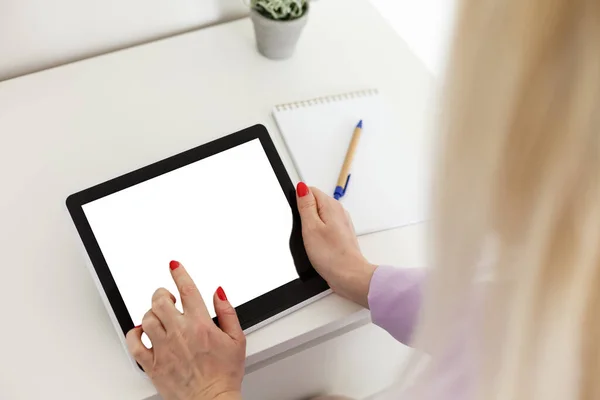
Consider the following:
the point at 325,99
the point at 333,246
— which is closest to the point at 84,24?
the point at 325,99

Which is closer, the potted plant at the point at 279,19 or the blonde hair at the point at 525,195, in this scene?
the blonde hair at the point at 525,195

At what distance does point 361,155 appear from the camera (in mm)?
712

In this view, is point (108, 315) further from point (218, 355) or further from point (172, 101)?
point (172, 101)

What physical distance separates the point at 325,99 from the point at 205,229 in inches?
9.3

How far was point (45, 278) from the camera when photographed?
1.98ft

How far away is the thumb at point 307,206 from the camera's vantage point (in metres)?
0.62

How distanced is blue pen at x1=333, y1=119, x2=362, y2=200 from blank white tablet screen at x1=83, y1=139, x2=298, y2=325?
0.23 ft

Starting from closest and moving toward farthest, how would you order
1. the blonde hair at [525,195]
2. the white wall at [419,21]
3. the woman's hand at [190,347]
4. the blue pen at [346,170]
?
the blonde hair at [525,195], the woman's hand at [190,347], the blue pen at [346,170], the white wall at [419,21]

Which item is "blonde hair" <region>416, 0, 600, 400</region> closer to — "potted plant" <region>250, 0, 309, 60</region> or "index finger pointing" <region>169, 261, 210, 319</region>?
"index finger pointing" <region>169, 261, 210, 319</region>

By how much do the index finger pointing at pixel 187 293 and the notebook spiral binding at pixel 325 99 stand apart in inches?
9.7

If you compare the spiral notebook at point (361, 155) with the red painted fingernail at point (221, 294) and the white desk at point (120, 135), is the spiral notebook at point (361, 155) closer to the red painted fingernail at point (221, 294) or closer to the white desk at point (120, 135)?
the white desk at point (120, 135)

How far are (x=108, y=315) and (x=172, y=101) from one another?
27 cm

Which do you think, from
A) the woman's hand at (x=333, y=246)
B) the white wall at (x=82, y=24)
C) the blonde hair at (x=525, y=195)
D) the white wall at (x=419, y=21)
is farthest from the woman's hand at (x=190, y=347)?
the white wall at (x=419, y=21)

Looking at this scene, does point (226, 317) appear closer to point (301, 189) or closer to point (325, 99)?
point (301, 189)
